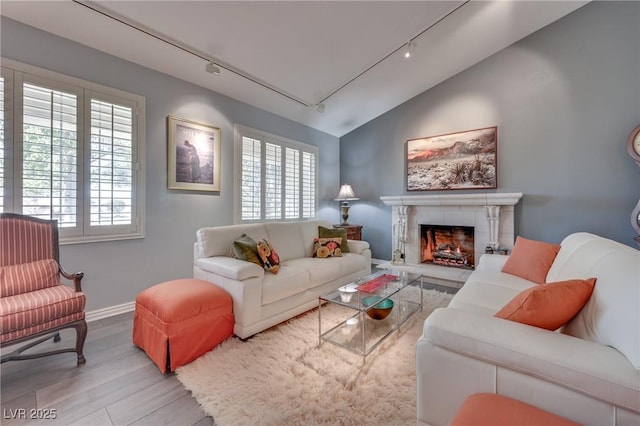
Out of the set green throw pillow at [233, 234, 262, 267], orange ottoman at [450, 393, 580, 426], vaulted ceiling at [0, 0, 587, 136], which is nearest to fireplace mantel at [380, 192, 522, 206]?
vaulted ceiling at [0, 0, 587, 136]

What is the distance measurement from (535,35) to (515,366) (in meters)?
4.57

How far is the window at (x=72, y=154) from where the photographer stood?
2264 mm

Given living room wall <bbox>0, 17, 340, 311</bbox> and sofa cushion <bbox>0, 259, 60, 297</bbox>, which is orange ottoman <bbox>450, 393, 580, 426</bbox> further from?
living room wall <bbox>0, 17, 340, 311</bbox>

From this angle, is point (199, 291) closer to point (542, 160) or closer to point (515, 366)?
point (515, 366)

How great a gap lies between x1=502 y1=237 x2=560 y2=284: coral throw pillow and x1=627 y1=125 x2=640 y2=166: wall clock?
5.00 ft

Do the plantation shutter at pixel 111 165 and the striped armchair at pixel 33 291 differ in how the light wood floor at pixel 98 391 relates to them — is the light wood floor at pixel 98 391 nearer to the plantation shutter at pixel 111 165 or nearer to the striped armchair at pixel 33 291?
the striped armchair at pixel 33 291

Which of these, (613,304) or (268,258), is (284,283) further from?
(613,304)

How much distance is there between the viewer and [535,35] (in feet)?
12.0

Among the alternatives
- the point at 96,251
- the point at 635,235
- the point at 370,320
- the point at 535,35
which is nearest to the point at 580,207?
the point at 635,235

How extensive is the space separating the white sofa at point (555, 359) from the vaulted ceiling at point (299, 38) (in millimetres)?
2931

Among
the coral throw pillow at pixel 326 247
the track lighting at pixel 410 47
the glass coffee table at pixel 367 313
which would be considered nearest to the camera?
the glass coffee table at pixel 367 313

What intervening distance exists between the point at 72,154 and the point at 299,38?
257cm

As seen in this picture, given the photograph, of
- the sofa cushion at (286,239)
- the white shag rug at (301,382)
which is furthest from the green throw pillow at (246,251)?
the white shag rug at (301,382)

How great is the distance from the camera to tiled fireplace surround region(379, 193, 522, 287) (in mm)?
3857
